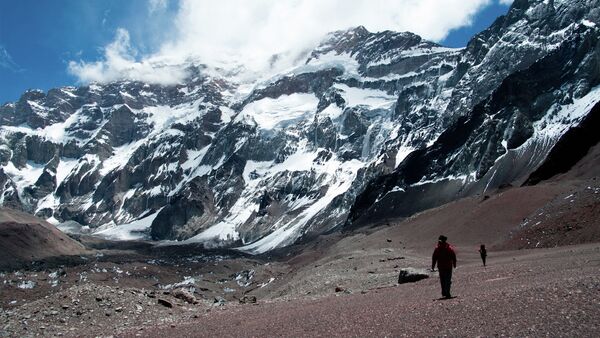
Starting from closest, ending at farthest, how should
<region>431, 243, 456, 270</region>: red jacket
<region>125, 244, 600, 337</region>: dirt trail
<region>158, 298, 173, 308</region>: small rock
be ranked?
1. <region>125, 244, 600, 337</region>: dirt trail
2. <region>431, 243, 456, 270</region>: red jacket
3. <region>158, 298, 173, 308</region>: small rock

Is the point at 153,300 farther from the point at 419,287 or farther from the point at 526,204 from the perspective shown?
the point at 526,204

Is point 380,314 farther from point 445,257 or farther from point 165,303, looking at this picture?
point 165,303

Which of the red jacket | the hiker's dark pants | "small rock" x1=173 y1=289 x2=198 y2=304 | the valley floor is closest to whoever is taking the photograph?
the valley floor

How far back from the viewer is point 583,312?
15438 millimetres

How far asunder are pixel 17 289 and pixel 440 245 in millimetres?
104639

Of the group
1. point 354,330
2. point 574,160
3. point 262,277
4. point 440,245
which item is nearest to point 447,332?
point 354,330

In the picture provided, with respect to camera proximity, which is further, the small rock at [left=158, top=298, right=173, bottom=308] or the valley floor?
the small rock at [left=158, top=298, right=173, bottom=308]

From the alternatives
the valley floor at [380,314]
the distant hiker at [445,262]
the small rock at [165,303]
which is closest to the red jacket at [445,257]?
the distant hiker at [445,262]

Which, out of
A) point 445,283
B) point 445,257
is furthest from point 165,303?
point 445,283

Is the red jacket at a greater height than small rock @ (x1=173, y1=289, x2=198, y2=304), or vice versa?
the red jacket

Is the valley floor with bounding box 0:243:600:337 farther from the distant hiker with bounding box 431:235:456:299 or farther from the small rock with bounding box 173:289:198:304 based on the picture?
the small rock with bounding box 173:289:198:304

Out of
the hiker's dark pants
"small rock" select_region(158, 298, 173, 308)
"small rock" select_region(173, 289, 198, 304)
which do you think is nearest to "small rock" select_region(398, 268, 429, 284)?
the hiker's dark pants

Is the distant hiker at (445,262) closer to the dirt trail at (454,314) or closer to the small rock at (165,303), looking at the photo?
the dirt trail at (454,314)

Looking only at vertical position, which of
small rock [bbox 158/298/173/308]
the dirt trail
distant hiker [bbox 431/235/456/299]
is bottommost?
the dirt trail
